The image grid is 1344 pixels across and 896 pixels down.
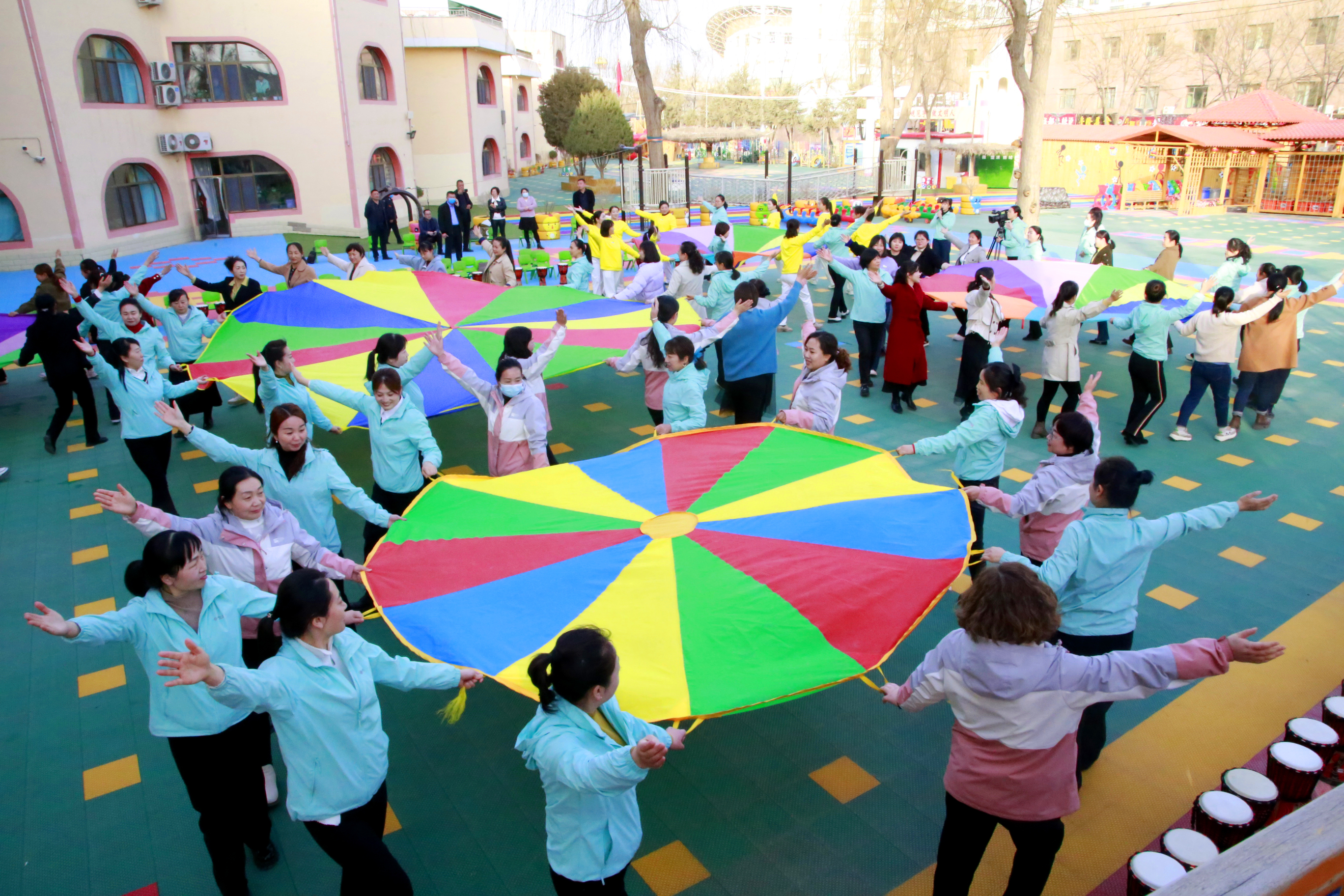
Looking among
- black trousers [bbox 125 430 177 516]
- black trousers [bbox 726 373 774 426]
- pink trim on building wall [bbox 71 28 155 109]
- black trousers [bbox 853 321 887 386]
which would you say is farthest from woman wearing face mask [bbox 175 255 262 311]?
pink trim on building wall [bbox 71 28 155 109]

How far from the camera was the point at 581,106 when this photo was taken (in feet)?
Result: 113

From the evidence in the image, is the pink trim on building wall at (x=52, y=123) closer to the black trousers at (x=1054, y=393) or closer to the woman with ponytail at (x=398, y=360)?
the woman with ponytail at (x=398, y=360)

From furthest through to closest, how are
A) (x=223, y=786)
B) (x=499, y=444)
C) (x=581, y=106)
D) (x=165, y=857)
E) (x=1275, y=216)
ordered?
(x=581, y=106) → (x=1275, y=216) → (x=499, y=444) → (x=165, y=857) → (x=223, y=786)

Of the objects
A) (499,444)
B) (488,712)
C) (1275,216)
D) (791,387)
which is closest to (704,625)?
(488,712)

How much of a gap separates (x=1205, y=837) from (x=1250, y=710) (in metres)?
1.68

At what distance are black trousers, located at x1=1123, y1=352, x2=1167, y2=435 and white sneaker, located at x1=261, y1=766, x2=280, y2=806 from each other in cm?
687

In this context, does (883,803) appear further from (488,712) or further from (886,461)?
(488,712)

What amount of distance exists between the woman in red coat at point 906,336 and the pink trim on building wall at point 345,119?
17.7 m

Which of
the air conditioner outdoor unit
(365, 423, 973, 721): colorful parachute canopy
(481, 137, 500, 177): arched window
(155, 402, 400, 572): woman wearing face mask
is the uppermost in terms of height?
the air conditioner outdoor unit

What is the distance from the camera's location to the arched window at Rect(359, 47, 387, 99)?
2197 centimetres

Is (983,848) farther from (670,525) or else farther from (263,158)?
(263,158)

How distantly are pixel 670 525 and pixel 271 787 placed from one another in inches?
81.8

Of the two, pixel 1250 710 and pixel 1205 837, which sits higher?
pixel 1205 837

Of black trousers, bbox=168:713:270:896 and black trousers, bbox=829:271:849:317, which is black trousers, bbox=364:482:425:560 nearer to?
black trousers, bbox=168:713:270:896
